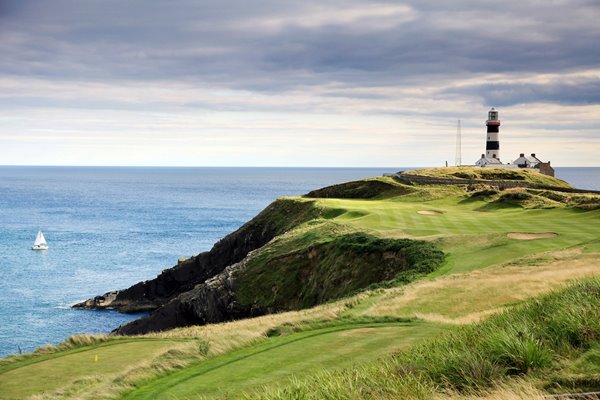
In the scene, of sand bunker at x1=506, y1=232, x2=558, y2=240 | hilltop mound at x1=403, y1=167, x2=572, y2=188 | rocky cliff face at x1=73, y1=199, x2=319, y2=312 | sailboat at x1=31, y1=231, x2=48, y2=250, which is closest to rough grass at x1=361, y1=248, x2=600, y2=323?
sand bunker at x1=506, y1=232, x2=558, y2=240

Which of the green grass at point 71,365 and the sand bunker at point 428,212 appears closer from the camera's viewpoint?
the green grass at point 71,365

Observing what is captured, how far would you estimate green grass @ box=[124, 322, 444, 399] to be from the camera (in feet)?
46.9

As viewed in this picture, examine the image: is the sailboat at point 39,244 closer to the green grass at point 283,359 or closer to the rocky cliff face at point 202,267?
the rocky cliff face at point 202,267

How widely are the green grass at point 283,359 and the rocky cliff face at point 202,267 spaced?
45298mm

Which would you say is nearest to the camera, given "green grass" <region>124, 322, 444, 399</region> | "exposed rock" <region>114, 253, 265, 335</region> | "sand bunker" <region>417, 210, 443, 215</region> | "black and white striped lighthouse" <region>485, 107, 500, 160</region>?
"green grass" <region>124, 322, 444, 399</region>

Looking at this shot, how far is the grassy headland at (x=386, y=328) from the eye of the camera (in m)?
11.1

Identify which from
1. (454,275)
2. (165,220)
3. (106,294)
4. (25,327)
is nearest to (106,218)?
(165,220)

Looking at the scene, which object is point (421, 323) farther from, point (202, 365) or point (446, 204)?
point (446, 204)

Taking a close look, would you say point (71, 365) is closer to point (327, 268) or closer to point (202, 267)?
point (327, 268)

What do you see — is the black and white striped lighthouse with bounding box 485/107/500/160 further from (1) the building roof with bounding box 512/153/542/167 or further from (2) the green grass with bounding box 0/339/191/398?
(2) the green grass with bounding box 0/339/191/398

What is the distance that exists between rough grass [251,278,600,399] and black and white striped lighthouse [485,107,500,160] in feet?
342

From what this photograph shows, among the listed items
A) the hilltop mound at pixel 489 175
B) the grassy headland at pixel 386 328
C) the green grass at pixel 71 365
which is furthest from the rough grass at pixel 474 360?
the hilltop mound at pixel 489 175

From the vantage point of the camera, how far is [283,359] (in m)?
Result: 15.9

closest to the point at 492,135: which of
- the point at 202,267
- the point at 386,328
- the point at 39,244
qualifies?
the point at 202,267
